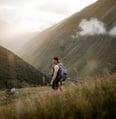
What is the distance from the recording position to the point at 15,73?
166125mm

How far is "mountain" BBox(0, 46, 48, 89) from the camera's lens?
151m

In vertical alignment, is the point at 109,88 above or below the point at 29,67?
below

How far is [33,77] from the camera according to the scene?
546 feet

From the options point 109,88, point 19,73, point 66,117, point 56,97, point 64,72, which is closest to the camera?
point 66,117

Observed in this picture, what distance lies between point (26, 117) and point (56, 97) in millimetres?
1529

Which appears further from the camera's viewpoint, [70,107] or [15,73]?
[15,73]

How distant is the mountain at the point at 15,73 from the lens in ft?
495

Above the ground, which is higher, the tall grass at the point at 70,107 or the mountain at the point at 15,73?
the mountain at the point at 15,73

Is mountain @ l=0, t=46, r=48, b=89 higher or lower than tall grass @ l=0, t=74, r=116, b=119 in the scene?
higher

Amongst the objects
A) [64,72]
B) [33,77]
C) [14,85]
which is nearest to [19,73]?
[33,77]

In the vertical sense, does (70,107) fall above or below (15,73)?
below

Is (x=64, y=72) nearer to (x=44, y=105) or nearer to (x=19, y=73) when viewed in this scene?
(x=44, y=105)

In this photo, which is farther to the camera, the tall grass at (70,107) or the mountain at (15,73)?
the mountain at (15,73)

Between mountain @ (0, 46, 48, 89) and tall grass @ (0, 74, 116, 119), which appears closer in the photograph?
tall grass @ (0, 74, 116, 119)
